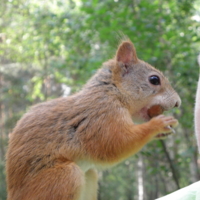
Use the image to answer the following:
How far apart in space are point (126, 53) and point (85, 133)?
71 cm

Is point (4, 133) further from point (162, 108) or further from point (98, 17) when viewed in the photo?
point (162, 108)

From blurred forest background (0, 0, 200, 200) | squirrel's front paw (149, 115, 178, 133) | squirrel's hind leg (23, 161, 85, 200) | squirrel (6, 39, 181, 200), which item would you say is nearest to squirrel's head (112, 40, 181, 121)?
squirrel (6, 39, 181, 200)

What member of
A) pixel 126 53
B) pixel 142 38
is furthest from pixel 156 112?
pixel 142 38

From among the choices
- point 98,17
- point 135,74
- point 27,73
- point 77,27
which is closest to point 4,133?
point 27,73

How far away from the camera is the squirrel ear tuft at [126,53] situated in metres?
1.93

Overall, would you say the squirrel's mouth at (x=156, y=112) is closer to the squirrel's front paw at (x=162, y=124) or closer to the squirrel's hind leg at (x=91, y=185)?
the squirrel's front paw at (x=162, y=124)

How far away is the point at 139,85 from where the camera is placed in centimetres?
198

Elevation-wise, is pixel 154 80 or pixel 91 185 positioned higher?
pixel 154 80

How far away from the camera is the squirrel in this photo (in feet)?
5.02

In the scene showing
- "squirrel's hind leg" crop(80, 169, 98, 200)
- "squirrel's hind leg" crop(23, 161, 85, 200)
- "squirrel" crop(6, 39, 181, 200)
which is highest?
"squirrel" crop(6, 39, 181, 200)

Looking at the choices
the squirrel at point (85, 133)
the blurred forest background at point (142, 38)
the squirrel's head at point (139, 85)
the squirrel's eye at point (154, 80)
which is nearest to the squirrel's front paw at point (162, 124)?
the squirrel at point (85, 133)

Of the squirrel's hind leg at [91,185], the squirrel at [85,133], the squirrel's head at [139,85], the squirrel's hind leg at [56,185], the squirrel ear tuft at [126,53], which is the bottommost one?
the squirrel's hind leg at [91,185]

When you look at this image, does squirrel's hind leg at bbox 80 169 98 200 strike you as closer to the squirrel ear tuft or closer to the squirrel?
the squirrel

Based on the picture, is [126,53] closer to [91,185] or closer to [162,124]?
[162,124]
